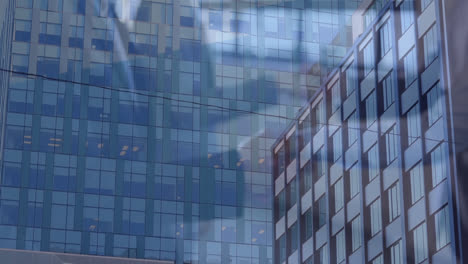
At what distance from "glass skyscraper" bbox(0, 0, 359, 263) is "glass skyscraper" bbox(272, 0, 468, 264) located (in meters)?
30.4

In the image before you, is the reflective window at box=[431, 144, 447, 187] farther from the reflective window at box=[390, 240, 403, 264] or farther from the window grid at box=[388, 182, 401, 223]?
the reflective window at box=[390, 240, 403, 264]

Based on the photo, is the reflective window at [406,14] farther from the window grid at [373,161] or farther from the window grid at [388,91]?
the window grid at [373,161]

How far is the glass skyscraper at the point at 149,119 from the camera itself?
10325 centimetres

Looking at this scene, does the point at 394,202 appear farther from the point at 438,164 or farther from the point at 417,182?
the point at 438,164

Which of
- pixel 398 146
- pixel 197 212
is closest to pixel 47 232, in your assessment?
pixel 197 212

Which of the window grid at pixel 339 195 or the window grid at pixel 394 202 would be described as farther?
the window grid at pixel 339 195

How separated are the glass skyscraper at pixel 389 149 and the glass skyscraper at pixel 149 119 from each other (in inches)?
1199

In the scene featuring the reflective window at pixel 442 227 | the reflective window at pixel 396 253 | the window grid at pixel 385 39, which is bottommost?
the reflective window at pixel 396 253

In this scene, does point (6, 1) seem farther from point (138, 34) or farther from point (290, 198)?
point (290, 198)

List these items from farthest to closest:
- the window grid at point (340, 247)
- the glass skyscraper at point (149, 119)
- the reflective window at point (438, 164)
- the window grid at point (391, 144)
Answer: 1. the glass skyscraper at point (149, 119)
2. the window grid at point (340, 247)
3. the window grid at point (391, 144)
4. the reflective window at point (438, 164)

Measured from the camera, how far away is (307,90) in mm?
114875

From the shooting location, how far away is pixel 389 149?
57594 mm

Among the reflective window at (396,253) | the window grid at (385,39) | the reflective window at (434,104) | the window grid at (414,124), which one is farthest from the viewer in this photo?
the window grid at (385,39)
